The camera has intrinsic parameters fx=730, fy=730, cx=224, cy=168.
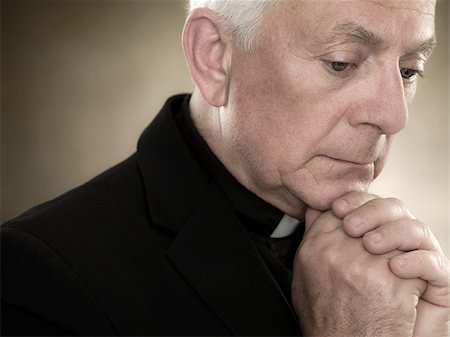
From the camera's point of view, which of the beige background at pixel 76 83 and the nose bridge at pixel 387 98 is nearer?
the nose bridge at pixel 387 98

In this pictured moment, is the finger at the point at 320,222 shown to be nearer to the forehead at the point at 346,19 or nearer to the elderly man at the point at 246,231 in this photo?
the elderly man at the point at 246,231

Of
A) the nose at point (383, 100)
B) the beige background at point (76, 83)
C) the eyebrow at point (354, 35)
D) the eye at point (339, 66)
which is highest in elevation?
the eyebrow at point (354, 35)

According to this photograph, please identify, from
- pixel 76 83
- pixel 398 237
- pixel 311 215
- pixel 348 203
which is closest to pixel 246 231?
pixel 311 215

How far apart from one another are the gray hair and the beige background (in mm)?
3497

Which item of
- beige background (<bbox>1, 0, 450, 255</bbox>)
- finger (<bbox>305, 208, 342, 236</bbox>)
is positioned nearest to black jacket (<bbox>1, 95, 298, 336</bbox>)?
finger (<bbox>305, 208, 342, 236</bbox>)

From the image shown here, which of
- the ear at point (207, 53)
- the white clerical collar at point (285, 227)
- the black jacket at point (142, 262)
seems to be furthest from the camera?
the white clerical collar at point (285, 227)

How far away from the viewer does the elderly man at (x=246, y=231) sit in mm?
1637

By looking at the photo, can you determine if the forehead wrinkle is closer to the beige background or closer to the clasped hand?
the clasped hand

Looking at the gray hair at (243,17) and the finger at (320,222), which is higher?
the gray hair at (243,17)

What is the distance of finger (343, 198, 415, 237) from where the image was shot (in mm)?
1719

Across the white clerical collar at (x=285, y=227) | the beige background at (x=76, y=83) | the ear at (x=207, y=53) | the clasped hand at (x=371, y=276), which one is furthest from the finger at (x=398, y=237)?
the beige background at (x=76, y=83)

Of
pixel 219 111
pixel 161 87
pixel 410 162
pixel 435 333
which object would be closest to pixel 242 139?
pixel 219 111

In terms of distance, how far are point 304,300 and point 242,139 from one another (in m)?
0.42

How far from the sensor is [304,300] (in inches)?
69.2
